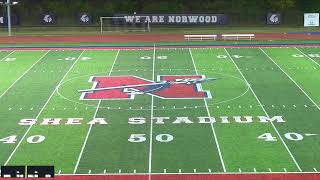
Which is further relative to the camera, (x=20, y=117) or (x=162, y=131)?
(x=20, y=117)

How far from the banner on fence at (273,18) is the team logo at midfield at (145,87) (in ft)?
68.4

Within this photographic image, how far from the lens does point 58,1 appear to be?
5175 cm

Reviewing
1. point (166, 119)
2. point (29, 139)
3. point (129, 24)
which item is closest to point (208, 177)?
point (166, 119)

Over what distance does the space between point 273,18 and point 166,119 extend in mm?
27850

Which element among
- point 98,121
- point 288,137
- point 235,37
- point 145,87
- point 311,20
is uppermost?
point 311,20

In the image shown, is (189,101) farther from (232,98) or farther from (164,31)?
(164,31)

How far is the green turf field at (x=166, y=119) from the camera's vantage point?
15852 mm

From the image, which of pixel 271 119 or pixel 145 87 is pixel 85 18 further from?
pixel 271 119

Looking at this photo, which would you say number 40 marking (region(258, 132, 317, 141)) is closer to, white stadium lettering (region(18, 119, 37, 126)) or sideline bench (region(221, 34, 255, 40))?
white stadium lettering (region(18, 119, 37, 126))

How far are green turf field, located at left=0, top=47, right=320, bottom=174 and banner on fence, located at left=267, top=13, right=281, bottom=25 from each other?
1546 cm

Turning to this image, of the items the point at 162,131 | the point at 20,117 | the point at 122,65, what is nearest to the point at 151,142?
the point at 162,131

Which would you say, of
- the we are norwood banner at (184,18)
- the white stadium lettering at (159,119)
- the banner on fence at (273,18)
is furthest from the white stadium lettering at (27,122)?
the banner on fence at (273,18)

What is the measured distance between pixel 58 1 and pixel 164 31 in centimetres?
1154

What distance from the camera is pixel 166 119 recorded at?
19609 millimetres
